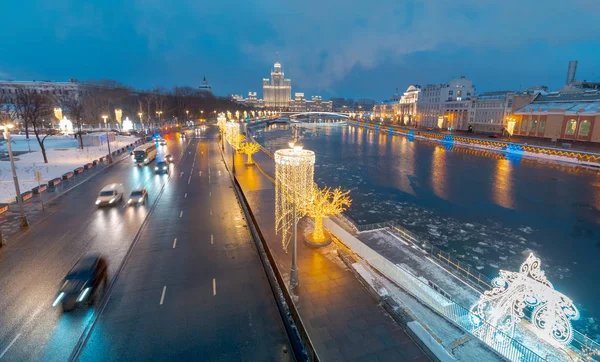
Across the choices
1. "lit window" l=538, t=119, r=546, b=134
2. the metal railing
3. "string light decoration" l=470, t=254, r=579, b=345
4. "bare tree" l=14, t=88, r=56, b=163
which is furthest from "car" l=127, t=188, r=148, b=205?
"lit window" l=538, t=119, r=546, b=134

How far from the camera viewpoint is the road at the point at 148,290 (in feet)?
33.3

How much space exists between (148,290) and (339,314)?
817 cm

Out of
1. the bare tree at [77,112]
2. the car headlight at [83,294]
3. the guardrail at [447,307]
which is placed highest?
the bare tree at [77,112]

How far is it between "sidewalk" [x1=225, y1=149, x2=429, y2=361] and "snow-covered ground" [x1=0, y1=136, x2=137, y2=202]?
25664 millimetres

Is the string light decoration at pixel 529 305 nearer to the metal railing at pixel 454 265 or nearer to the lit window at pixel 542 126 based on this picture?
the metal railing at pixel 454 265

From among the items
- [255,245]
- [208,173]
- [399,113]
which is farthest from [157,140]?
[399,113]

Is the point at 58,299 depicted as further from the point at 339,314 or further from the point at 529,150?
the point at 529,150

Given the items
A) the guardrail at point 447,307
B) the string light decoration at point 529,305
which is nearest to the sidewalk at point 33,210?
the guardrail at point 447,307

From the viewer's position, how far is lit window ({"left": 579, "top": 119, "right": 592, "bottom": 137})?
193 ft

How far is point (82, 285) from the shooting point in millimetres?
12078

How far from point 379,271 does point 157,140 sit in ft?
190

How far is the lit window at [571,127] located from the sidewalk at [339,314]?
234 ft

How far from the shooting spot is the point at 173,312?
38.5ft

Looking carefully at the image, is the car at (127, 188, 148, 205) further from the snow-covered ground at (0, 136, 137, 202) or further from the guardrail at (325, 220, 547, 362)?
the guardrail at (325, 220, 547, 362)
